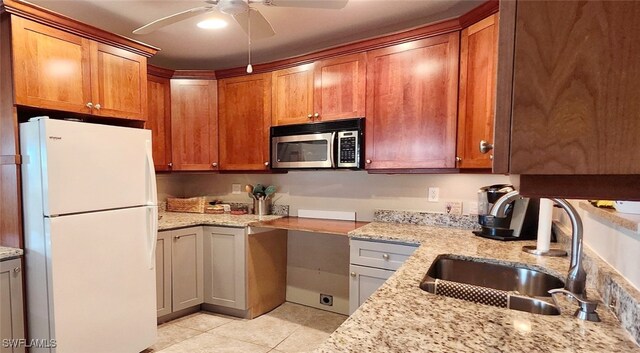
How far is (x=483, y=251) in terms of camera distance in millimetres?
1647

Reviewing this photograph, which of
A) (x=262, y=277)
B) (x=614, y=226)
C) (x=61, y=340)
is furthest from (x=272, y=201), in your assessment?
(x=614, y=226)

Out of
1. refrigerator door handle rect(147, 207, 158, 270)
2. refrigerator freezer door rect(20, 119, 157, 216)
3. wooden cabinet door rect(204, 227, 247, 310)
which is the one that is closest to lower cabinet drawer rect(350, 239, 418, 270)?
wooden cabinet door rect(204, 227, 247, 310)

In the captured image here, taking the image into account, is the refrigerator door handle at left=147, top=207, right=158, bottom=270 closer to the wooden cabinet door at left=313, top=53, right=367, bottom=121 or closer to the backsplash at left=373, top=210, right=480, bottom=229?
the wooden cabinet door at left=313, top=53, right=367, bottom=121

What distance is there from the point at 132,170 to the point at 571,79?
231cm

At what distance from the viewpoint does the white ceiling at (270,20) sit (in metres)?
2.11

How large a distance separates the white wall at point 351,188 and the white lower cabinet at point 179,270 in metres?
0.79

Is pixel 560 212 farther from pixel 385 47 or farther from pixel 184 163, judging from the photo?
pixel 184 163

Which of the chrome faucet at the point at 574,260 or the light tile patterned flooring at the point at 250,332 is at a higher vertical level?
the chrome faucet at the point at 574,260

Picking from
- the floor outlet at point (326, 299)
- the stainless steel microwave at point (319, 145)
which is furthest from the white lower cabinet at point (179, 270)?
Answer: the floor outlet at point (326, 299)

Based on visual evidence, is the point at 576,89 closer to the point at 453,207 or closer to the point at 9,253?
the point at 453,207

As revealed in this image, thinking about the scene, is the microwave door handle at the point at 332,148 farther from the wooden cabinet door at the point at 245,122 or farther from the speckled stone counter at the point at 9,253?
the speckled stone counter at the point at 9,253

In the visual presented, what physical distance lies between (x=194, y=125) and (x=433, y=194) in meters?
2.32

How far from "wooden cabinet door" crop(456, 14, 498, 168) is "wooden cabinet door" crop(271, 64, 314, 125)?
1.17m

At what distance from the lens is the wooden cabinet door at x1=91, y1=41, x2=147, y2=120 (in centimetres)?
213
